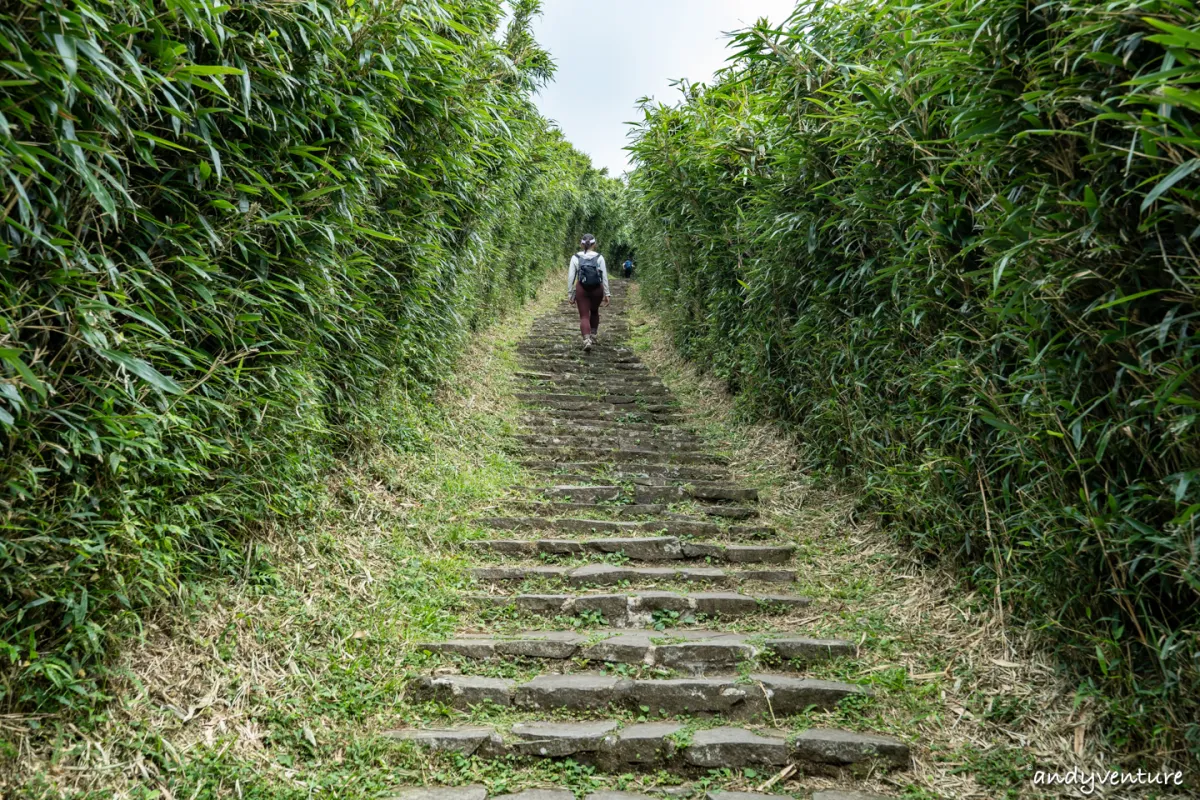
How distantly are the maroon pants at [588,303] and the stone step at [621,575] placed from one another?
516 centimetres

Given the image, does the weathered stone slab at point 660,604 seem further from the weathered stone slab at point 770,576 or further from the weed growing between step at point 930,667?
the weathered stone slab at point 770,576

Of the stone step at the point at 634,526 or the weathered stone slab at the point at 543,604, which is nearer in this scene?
the weathered stone slab at the point at 543,604

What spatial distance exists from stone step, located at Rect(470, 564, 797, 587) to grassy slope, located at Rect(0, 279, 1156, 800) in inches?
6.7

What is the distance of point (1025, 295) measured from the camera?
82.4 inches

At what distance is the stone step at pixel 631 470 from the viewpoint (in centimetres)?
489

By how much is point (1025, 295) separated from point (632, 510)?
281cm

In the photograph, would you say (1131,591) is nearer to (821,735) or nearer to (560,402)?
(821,735)

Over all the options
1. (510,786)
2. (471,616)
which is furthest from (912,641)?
(471,616)

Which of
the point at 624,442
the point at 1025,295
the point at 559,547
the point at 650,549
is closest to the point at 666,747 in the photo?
the point at 650,549

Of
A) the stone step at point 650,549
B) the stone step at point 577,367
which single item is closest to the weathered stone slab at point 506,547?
the stone step at point 650,549

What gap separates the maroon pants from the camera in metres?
8.10

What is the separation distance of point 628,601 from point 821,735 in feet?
3.82

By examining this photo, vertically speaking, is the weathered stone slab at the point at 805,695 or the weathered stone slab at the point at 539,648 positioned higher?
the weathered stone slab at the point at 805,695

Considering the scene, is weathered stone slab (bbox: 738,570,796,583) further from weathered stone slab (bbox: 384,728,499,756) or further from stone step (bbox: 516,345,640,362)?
stone step (bbox: 516,345,640,362)
